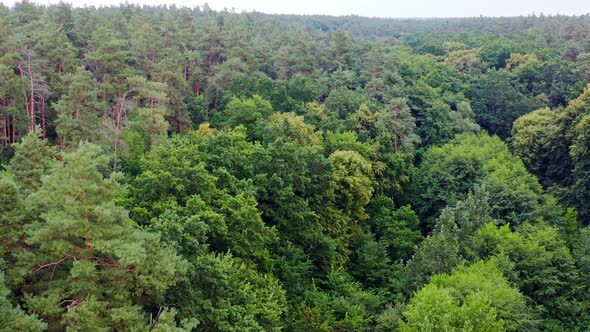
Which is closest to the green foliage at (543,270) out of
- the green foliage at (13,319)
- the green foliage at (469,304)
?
the green foliage at (469,304)

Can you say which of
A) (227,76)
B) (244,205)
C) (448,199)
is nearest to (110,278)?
(244,205)

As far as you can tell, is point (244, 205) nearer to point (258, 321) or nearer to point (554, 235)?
point (258, 321)

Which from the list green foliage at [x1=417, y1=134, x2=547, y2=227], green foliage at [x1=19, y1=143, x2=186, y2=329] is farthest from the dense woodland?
green foliage at [x1=417, y1=134, x2=547, y2=227]

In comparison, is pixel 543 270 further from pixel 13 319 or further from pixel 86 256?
pixel 13 319

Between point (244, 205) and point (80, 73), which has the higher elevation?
point (80, 73)

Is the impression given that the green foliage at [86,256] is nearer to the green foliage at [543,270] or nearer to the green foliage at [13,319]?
the green foliage at [13,319]

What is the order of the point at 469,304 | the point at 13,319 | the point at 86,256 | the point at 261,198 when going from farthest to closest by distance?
the point at 261,198 < the point at 469,304 < the point at 86,256 < the point at 13,319

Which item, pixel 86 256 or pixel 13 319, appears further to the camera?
pixel 86 256

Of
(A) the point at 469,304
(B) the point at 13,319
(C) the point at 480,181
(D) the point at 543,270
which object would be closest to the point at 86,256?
(B) the point at 13,319

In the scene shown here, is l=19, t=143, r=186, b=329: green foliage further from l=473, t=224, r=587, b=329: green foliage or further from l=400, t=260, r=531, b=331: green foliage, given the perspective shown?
l=473, t=224, r=587, b=329: green foliage
